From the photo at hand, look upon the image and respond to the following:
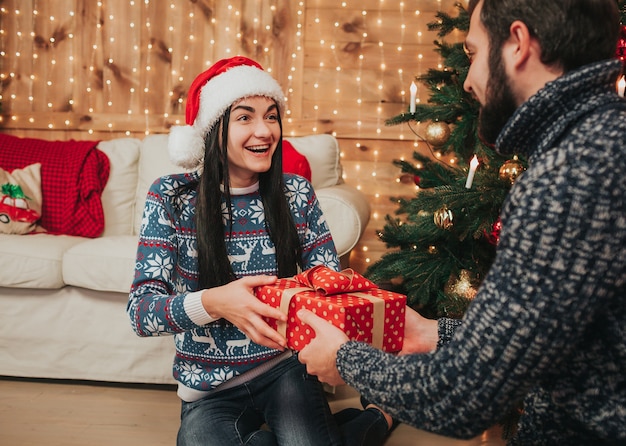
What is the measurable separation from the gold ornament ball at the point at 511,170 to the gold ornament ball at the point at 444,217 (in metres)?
0.25

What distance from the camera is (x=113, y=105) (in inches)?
137

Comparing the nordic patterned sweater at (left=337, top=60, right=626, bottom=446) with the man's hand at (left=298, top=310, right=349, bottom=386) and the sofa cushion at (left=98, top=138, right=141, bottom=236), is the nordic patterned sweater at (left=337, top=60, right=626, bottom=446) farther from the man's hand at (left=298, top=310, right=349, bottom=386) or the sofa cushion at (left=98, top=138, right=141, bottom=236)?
the sofa cushion at (left=98, top=138, right=141, bottom=236)

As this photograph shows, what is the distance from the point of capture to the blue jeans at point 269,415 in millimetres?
1371

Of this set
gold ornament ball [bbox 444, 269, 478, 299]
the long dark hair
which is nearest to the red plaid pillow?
the long dark hair

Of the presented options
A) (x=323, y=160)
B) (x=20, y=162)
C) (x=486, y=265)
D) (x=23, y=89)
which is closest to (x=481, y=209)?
(x=486, y=265)

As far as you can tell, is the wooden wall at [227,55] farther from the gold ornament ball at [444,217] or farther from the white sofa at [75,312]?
the gold ornament ball at [444,217]

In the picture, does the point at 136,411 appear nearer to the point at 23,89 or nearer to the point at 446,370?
the point at 446,370

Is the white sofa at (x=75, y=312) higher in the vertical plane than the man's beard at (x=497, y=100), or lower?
lower

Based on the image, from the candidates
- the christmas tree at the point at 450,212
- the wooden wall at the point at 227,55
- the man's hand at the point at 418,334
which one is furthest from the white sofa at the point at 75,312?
the wooden wall at the point at 227,55

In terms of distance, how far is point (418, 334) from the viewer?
126cm

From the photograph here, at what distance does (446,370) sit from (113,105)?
123 inches

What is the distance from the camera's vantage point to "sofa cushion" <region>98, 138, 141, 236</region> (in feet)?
9.05

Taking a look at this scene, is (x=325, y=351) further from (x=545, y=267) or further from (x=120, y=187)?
(x=120, y=187)

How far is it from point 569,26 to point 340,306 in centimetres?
56
